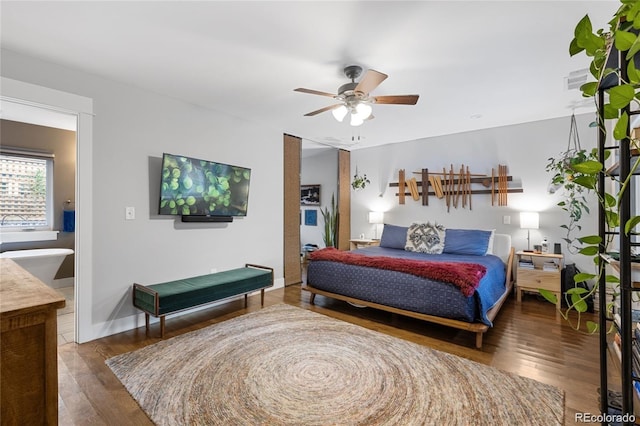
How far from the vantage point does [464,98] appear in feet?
11.2

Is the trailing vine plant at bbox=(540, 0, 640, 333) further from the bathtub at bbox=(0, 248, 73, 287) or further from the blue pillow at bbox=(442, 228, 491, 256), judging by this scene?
the bathtub at bbox=(0, 248, 73, 287)

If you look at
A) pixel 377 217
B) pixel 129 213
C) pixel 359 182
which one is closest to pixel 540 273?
pixel 377 217

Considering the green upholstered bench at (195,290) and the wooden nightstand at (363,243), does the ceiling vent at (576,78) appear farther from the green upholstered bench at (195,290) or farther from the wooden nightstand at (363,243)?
the green upholstered bench at (195,290)

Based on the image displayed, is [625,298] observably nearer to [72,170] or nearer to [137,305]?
[137,305]

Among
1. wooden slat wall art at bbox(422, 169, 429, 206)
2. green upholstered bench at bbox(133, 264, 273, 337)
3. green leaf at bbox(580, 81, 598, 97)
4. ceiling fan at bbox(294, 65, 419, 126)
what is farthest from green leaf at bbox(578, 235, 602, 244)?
wooden slat wall art at bbox(422, 169, 429, 206)

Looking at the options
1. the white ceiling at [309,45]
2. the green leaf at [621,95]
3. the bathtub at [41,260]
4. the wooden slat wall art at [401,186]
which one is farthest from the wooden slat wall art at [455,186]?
the bathtub at [41,260]

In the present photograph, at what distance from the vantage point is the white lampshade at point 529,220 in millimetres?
4121

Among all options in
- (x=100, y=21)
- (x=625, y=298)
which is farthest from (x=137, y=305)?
(x=625, y=298)

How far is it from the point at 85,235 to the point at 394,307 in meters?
3.10

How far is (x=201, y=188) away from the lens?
357 centimetres

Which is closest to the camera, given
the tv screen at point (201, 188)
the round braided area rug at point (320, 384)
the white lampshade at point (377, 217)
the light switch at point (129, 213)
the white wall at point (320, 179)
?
the round braided area rug at point (320, 384)

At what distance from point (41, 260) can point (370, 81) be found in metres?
4.82

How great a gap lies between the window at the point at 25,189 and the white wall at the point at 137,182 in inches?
96.7

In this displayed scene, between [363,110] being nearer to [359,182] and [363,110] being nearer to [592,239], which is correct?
[592,239]
